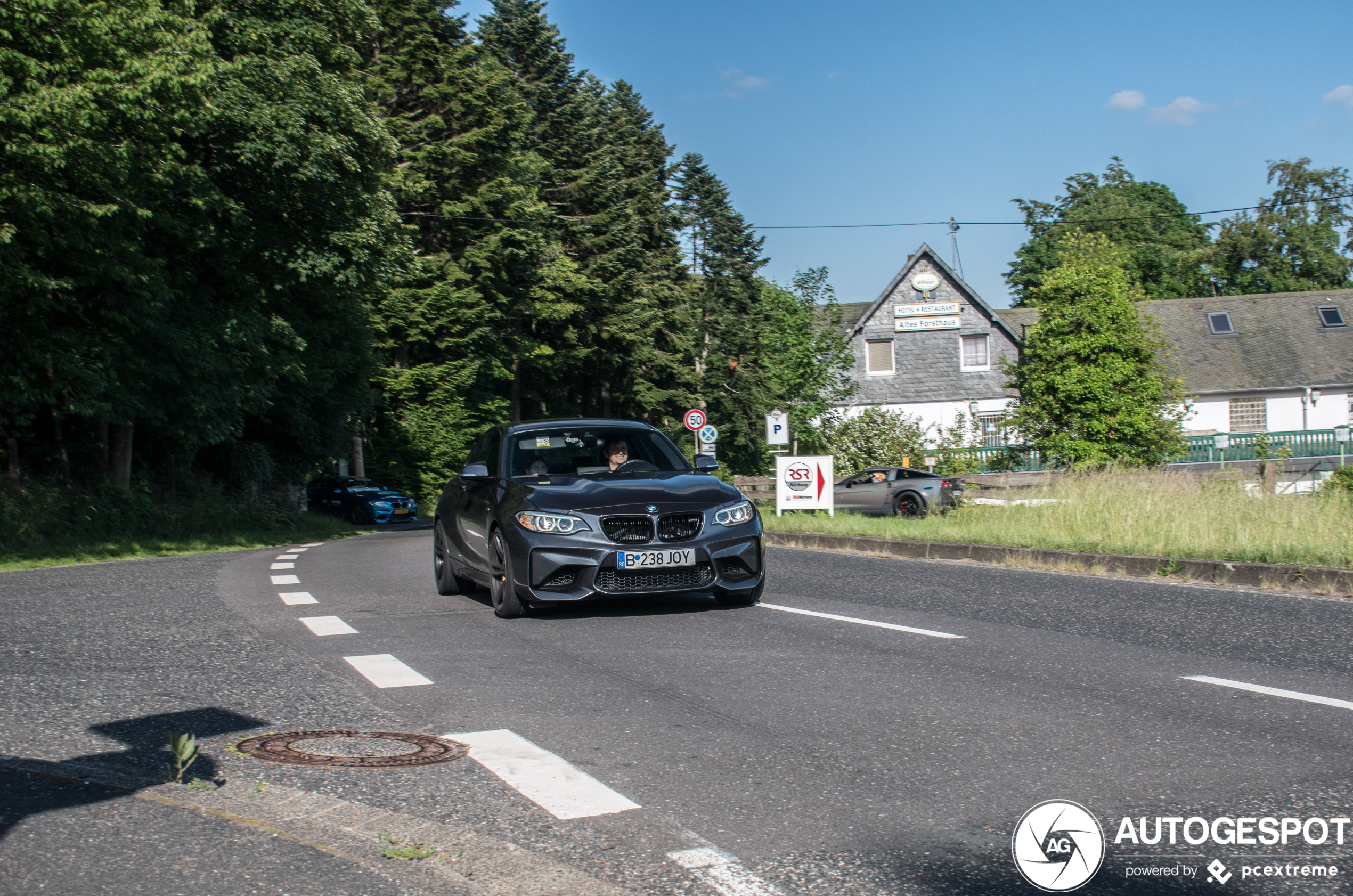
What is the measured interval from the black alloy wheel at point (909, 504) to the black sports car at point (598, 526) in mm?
18408

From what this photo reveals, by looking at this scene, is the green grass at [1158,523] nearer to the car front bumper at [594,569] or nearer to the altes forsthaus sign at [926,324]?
the car front bumper at [594,569]

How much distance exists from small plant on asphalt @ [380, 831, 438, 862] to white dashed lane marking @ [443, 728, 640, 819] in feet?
1.66

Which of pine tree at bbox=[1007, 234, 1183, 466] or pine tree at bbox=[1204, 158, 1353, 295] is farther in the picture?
pine tree at bbox=[1204, 158, 1353, 295]

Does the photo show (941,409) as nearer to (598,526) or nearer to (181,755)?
(598,526)

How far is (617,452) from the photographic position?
A: 1076 cm

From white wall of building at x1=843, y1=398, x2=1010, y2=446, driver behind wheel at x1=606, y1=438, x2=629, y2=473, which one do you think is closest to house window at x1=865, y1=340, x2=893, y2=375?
white wall of building at x1=843, y1=398, x2=1010, y2=446

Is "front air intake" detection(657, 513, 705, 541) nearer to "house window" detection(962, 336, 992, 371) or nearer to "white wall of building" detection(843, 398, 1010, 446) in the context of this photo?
"white wall of building" detection(843, 398, 1010, 446)

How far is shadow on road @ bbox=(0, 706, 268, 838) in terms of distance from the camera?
4164 mm

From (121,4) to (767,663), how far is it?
732 inches

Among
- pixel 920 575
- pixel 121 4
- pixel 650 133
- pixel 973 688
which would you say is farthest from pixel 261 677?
pixel 650 133

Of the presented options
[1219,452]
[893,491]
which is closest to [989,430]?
[1219,452]

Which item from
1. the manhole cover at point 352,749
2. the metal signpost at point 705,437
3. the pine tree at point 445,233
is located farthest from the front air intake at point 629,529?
the pine tree at point 445,233

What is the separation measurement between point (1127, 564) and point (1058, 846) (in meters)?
9.34

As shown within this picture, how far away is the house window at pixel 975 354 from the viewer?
2247 inches
